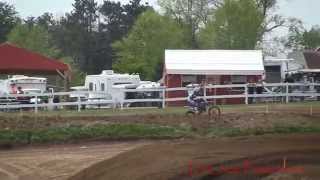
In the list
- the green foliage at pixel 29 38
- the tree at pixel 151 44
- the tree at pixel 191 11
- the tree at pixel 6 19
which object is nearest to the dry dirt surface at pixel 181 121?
the tree at pixel 151 44

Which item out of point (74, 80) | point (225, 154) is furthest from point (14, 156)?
point (74, 80)

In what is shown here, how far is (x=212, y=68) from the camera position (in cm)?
4388

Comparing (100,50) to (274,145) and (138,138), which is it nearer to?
(138,138)

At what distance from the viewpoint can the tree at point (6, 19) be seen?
109750mm

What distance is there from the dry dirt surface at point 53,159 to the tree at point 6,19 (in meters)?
87.5

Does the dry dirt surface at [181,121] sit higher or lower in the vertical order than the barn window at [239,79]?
lower

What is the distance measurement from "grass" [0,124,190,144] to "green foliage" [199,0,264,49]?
158 ft

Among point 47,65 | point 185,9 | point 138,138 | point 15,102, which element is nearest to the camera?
point 138,138

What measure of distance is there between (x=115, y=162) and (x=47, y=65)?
1139 inches

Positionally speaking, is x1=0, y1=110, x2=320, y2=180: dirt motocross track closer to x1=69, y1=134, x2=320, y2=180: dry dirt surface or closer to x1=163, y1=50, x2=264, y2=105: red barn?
x1=69, y1=134, x2=320, y2=180: dry dirt surface

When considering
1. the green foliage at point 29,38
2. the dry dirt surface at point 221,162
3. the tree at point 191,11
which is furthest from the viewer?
the green foliage at point 29,38

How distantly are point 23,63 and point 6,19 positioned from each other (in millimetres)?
72361

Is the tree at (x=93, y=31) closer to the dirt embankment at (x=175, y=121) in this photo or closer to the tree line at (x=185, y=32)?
the tree line at (x=185, y=32)

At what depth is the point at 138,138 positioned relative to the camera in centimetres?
2377
